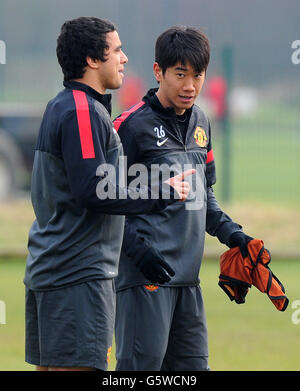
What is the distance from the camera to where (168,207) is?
14.3 feet

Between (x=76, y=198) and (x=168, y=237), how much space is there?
75 cm

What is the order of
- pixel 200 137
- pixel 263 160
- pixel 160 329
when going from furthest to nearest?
pixel 263 160, pixel 200 137, pixel 160 329

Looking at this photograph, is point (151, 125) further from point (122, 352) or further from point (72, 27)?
point (122, 352)

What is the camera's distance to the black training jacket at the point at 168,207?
4.34 meters

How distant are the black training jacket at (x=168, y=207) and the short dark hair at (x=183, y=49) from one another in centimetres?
19

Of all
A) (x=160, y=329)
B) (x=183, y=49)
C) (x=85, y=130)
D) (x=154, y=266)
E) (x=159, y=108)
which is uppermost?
(x=183, y=49)

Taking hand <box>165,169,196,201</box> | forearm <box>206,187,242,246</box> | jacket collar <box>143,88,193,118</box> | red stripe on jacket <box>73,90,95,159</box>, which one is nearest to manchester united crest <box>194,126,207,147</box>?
jacket collar <box>143,88,193,118</box>

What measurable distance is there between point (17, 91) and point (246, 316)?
264 inches

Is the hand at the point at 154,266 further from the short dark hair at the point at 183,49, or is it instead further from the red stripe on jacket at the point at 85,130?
the short dark hair at the point at 183,49

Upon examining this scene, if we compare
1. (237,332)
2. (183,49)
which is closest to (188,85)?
(183,49)

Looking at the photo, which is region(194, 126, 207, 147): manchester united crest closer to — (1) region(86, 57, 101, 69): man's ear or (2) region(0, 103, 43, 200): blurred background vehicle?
(1) region(86, 57, 101, 69): man's ear

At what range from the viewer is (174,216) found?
436 centimetres

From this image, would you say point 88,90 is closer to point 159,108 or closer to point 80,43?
point 80,43

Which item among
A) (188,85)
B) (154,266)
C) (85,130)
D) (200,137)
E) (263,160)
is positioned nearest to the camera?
(85,130)
